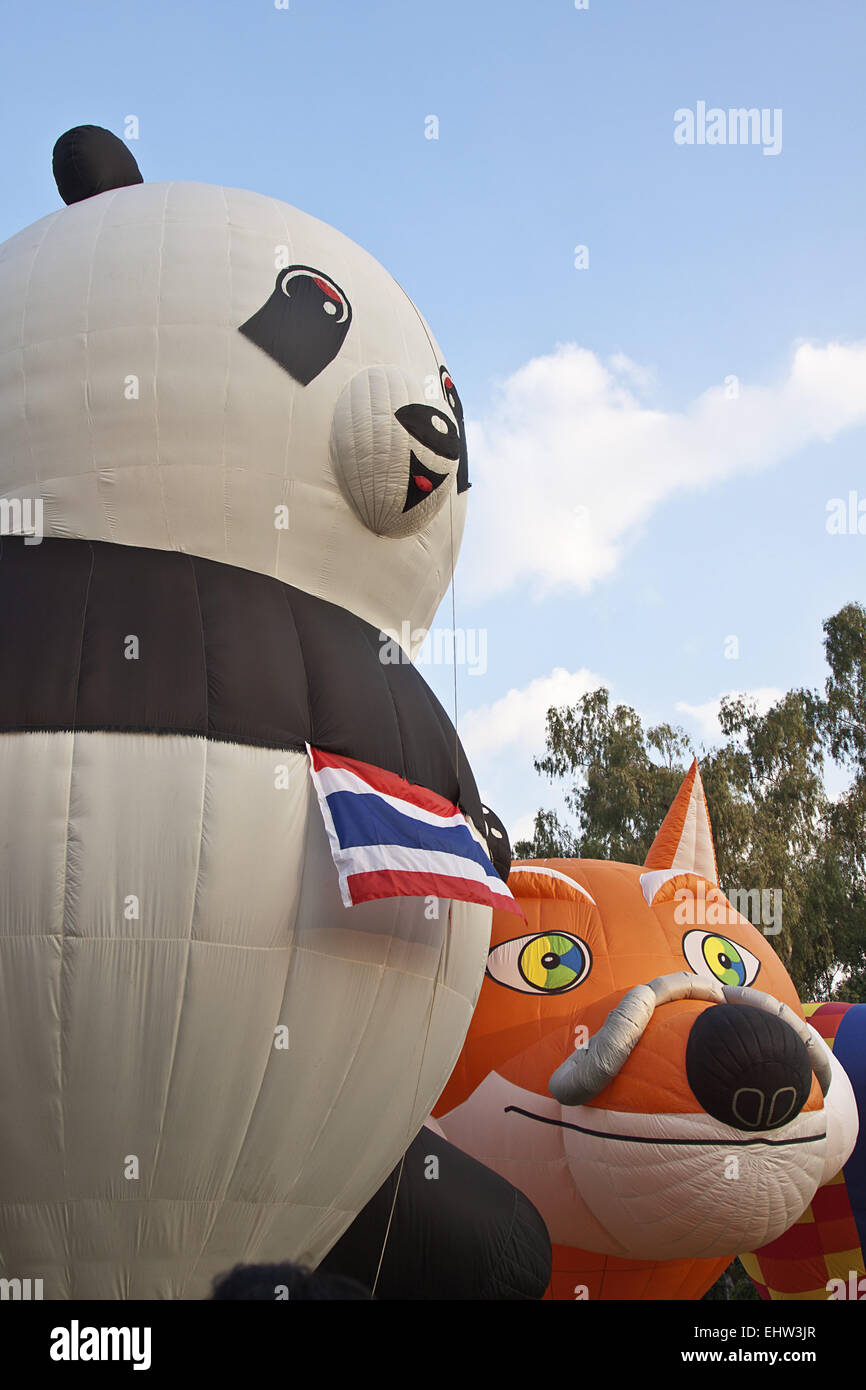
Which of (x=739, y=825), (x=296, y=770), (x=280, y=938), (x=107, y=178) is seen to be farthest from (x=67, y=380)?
(x=739, y=825)

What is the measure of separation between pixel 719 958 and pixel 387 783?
133 inches

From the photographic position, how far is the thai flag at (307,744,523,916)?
4402 millimetres

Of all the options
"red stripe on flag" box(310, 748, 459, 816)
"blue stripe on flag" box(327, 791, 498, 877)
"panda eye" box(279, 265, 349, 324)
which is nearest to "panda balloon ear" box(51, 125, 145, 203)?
"panda eye" box(279, 265, 349, 324)

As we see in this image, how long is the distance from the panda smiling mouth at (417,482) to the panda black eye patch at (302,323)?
527 mm

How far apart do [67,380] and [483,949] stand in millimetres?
2796

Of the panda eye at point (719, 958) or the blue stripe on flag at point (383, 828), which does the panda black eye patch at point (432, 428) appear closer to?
the blue stripe on flag at point (383, 828)

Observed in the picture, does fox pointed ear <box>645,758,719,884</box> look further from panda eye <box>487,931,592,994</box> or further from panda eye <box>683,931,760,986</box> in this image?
panda eye <box>487,931,592,994</box>

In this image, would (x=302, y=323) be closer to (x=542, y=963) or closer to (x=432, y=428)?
(x=432, y=428)

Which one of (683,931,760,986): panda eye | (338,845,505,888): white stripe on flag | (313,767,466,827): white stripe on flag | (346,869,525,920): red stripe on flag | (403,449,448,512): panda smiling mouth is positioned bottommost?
(683,931,760,986): panda eye

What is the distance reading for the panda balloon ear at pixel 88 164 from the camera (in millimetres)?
5832

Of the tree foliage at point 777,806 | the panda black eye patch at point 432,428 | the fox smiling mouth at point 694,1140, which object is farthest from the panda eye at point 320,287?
the tree foliage at point 777,806

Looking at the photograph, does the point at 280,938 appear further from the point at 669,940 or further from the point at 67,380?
the point at 669,940

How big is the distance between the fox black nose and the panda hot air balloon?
1.31m

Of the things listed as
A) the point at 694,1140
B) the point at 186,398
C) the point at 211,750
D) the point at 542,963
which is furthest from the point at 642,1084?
the point at 186,398
